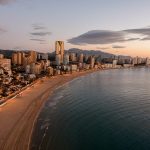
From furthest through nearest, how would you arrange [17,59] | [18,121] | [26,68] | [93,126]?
[17,59] → [26,68] → [18,121] → [93,126]

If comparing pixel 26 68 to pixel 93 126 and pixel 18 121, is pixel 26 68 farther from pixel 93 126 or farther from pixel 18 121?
pixel 93 126

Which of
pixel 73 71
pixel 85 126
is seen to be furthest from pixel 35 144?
pixel 73 71

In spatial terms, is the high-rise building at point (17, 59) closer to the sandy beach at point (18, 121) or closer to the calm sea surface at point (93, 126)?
the sandy beach at point (18, 121)

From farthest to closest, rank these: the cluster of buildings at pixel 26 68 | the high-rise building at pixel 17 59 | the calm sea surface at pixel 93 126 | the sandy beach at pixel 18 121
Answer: the high-rise building at pixel 17 59
the cluster of buildings at pixel 26 68
the calm sea surface at pixel 93 126
the sandy beach at pixel 18 121

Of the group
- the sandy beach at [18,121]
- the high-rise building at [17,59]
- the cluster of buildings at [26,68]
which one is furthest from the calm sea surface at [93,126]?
the high-rise building at [17,59]

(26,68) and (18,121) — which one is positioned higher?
(26,68)

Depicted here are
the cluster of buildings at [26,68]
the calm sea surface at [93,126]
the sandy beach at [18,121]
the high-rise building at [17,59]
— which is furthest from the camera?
the high-rise building at [17,59]

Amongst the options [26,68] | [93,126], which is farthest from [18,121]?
[26,68]

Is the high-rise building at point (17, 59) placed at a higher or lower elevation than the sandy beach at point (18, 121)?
higher

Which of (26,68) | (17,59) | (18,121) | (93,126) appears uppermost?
(17,59)

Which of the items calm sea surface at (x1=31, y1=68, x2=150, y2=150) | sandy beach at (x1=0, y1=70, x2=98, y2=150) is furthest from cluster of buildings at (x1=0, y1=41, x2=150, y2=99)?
calm sea surface at (x1=31, y1=68, x2=150, y2=150)

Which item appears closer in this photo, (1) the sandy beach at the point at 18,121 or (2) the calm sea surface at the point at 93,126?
(1) the sandy beach at the point at 18,121
